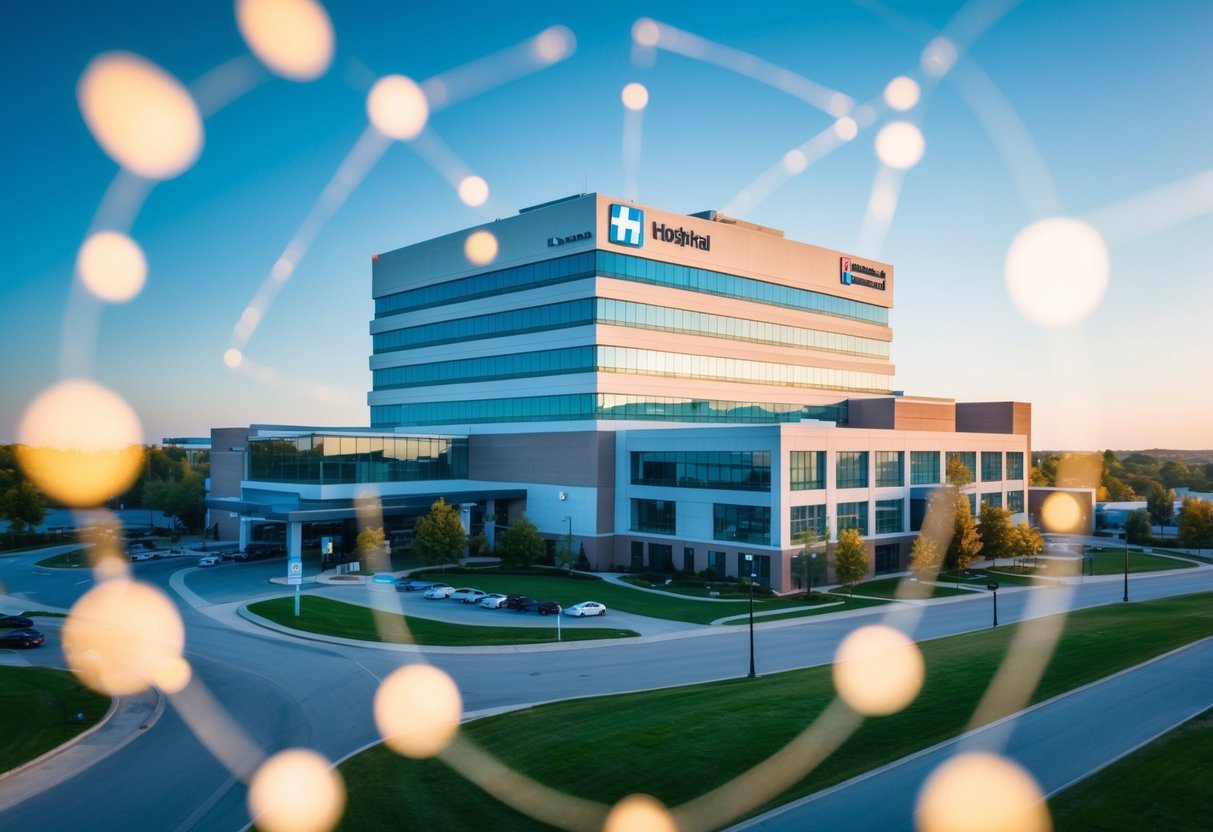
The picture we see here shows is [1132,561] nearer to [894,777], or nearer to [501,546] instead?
[501,546]

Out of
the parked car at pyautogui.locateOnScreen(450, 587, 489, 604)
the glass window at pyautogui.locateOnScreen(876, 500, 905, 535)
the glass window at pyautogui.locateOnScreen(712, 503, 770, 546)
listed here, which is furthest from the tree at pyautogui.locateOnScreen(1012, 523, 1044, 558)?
the parked car at pyautogui.locateOnScreen(450, 587, 489, 604)

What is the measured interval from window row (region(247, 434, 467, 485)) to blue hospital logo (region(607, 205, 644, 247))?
27.5m

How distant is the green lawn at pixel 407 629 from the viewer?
1678 inches

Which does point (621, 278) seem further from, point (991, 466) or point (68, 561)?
point (68, 561)

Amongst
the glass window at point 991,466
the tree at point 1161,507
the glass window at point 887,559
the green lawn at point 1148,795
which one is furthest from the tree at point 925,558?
the tree at point 1161,507

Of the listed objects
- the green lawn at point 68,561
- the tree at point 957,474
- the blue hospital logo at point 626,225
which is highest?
the blue hospital logo at point 626,225

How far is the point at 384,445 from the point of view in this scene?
74562mm

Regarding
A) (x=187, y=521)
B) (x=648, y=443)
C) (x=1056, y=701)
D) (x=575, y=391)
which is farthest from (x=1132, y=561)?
(x=187, y=521)

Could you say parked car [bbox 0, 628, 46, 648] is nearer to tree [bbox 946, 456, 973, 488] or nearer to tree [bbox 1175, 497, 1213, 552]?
tree [bbox 946, 456, 973, 488]

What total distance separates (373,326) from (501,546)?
3996 cm

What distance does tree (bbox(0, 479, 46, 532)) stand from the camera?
282ft

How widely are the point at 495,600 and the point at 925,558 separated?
34685 mm

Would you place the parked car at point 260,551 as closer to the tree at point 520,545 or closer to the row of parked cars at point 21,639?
the tree at point 520,545

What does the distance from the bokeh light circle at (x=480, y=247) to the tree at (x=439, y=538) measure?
2798 centimetres
